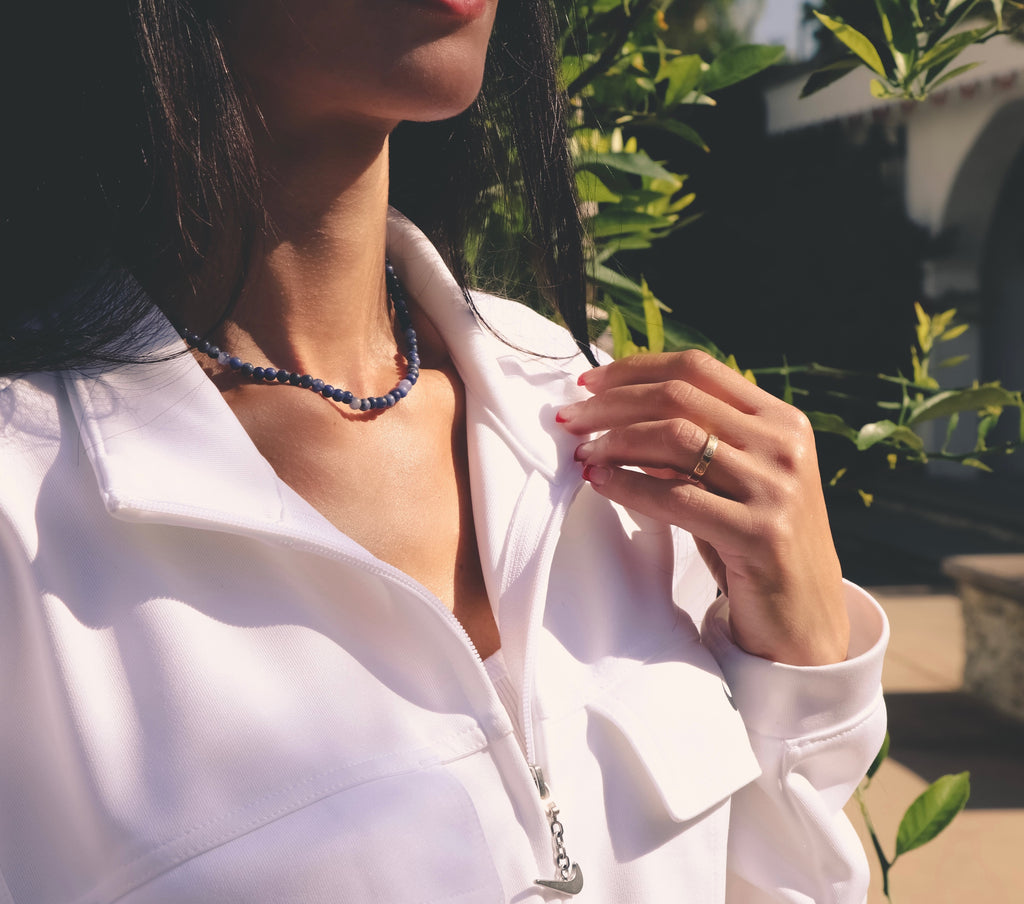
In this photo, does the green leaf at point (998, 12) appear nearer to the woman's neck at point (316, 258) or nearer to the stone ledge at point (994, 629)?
the woman's neck at point (316, 258)

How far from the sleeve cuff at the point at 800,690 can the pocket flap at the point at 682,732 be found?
30 mm

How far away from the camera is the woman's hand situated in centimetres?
99

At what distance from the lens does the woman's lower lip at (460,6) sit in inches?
34.3

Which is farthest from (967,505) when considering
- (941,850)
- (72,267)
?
(72,267)

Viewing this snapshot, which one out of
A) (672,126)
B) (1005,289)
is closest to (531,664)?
(672,126)

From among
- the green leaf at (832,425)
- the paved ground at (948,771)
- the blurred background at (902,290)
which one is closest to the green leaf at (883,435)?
the green leaf at (832,425)

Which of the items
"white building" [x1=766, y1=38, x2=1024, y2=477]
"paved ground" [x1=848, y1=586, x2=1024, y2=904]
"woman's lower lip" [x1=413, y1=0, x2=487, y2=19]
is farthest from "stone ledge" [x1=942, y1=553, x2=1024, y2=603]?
"white building" [x1=766, y1=38, x2=1024, y2=477]

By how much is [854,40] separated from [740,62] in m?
0.20

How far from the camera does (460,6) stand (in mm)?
887

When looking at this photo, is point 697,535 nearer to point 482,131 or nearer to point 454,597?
point 454,597

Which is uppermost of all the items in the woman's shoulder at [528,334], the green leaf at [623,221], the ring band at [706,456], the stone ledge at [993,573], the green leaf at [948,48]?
the green leaf at [948,48]

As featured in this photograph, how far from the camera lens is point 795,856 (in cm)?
109

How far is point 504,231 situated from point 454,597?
627 mm

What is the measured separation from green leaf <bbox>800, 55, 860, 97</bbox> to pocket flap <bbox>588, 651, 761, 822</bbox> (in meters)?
0.81
